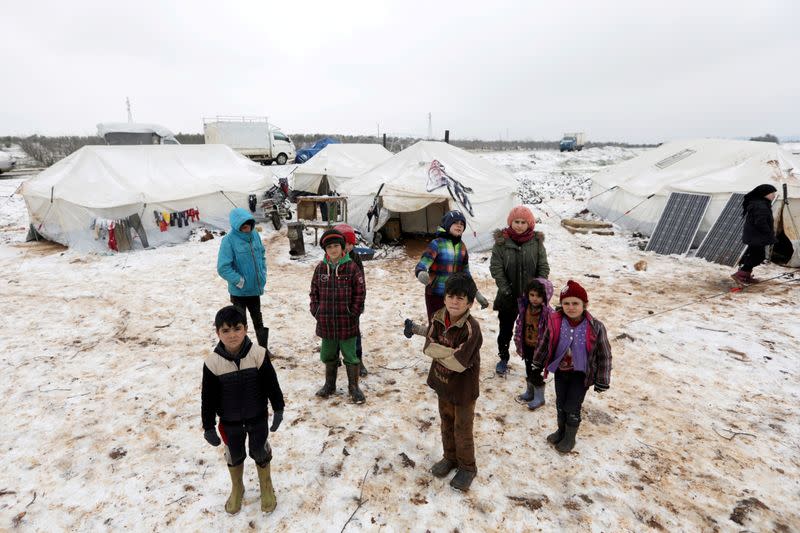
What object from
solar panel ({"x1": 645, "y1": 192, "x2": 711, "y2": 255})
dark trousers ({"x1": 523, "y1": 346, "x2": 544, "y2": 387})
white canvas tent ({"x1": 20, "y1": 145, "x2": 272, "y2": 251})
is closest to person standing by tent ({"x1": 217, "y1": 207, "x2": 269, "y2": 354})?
dark trousers ({"x1": 523, "y1": 346, "x2": 544, "y2": 387})

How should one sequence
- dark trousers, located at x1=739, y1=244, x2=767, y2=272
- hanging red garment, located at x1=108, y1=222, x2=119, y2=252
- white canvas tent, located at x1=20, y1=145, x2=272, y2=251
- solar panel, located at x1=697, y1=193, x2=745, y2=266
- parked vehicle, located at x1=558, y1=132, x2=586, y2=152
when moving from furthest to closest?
parked vehicle, located at x1=558, y1=132, x2=586, y2=152
white canvas tent, located at x1=20, y1=145, x2=272, y2=251
hanging red garment, located at x1=108, y1=222, x2=119, y2=252
solar panel, located at x1=697, y1=193, x2=745, y2=266
dark trousers, located at x1=739, y1=244, x2=767, y2=272

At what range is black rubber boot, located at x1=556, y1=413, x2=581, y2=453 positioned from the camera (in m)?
3.27

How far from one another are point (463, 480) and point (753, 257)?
296 inches

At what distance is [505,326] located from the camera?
429 centimetres

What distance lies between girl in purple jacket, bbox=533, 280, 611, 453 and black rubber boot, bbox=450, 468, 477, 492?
37.7 inches

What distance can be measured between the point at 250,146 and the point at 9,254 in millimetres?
16023

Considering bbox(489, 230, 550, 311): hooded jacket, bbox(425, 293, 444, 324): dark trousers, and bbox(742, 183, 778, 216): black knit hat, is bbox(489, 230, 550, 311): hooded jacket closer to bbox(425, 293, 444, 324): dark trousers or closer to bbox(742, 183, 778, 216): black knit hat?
bbox(425, 293, 444, 324): dark trousers

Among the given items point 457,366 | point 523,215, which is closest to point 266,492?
point 457,366

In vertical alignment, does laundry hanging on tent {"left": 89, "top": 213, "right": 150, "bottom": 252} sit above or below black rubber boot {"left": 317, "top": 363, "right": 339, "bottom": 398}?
above

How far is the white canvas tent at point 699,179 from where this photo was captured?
8945 mm

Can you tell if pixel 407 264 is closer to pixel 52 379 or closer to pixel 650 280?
pixel 650 280

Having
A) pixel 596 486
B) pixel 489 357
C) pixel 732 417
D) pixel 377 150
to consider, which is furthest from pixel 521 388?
pixel 377 150

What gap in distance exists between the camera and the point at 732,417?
3787mm

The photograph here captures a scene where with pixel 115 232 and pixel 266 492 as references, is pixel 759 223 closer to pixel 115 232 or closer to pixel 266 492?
pixel 266 492
